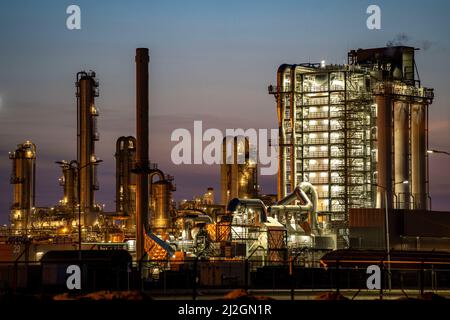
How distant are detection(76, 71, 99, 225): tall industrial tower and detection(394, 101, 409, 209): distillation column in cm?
3118

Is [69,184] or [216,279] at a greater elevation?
[69,184]

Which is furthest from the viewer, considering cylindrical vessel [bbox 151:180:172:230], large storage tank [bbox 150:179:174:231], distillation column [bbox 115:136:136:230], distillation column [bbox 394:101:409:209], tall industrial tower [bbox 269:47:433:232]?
distillation column [bbox 115:136:136:230]

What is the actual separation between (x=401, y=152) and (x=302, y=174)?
10.3 metres

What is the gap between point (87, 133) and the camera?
10538cm

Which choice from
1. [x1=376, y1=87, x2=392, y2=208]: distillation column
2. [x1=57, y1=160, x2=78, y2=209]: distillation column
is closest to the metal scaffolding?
[x1=376, y1=87, x2=392, y2=208]: distillation column

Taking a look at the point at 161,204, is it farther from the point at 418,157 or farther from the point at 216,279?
the point at 216,279

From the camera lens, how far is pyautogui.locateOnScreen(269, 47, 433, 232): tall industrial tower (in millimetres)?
100438

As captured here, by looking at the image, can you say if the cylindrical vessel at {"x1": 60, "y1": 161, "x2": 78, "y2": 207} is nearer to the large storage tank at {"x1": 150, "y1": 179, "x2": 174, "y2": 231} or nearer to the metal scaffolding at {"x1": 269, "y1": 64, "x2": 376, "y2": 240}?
the large storage tank at {"x1": 150, "y1": 179, "x2": 174, "y2": 231}

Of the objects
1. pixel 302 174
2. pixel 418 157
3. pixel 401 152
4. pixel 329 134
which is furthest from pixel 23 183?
pixel 418 157

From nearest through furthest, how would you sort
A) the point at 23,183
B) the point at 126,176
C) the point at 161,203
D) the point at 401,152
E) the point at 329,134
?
the point at 329,134 < the point at 401,152 < the point at 161,203 < the point at 126,176 < the point at 23,183

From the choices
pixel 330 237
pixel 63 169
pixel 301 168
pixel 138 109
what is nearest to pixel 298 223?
pixel 330 237

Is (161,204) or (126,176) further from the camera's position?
(126,176)
